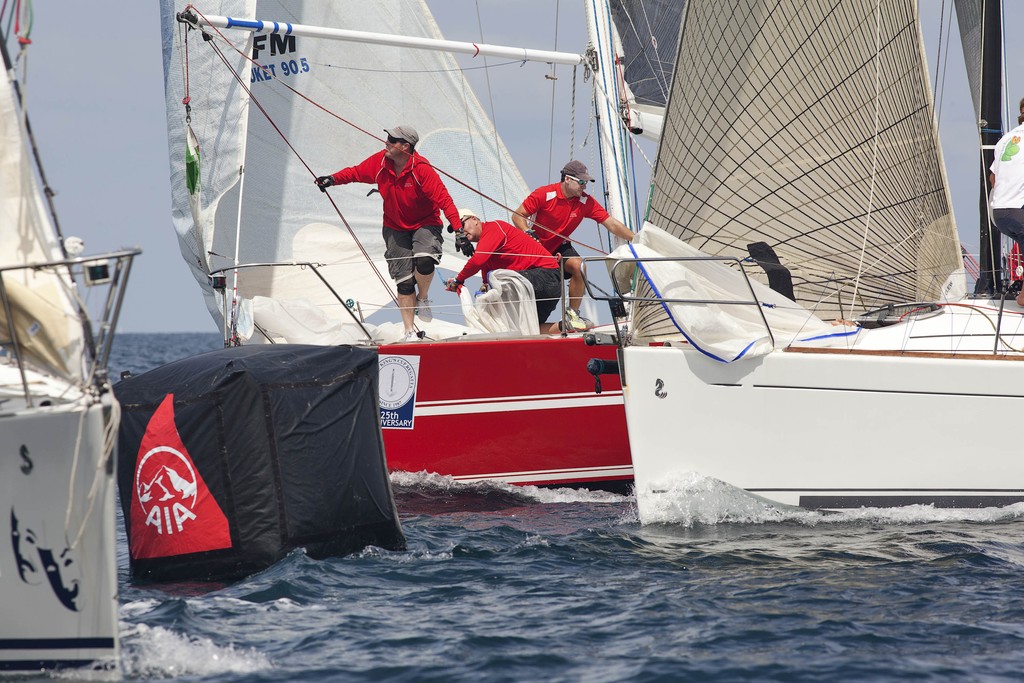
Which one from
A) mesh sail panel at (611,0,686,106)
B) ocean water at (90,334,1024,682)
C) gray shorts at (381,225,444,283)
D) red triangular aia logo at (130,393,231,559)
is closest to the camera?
ocean water at (90,334,1024,682)

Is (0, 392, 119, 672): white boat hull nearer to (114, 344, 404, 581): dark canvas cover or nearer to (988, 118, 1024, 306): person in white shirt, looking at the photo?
(114, 344, 404, 581): dark canvas cover

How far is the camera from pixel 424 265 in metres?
8.85

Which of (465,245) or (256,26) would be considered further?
(256,26)

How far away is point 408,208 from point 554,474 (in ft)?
7.17

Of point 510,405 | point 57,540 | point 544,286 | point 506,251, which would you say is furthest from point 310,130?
point 57,540

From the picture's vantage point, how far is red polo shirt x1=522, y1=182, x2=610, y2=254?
923 cm

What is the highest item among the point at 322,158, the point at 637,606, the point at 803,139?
the point at 322,158

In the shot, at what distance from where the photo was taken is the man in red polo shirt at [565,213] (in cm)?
A: 913

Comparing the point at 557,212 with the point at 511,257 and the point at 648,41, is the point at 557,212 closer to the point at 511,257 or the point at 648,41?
the point at 511,257

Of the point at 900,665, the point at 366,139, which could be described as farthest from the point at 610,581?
the point at 366,139

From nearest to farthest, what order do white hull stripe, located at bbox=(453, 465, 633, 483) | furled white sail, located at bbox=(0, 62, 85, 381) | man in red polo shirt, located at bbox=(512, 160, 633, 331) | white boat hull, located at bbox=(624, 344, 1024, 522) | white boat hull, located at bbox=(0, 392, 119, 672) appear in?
1. white boat hull, located at bbox=(0, 392, 119, 672)
2. furled white sail, located at bbox=(0, 62, 85, 381)
3. white boat hull, located at bbox=(624, 344, 1024, 522)
4. white hull stripe, located at bbox=(453, 465, 633, 483)
5. man in red polo shirt, located at bbox=(512, 160, 633, 331)

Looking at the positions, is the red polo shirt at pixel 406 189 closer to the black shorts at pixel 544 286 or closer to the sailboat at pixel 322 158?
the sailboat at pixel 322 158

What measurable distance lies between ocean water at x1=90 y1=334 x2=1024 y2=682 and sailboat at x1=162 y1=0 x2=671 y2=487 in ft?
6.10

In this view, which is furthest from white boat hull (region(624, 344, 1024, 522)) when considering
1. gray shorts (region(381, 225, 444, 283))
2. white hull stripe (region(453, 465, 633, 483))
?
gray shorts (region(381, 225, 444, 283))
